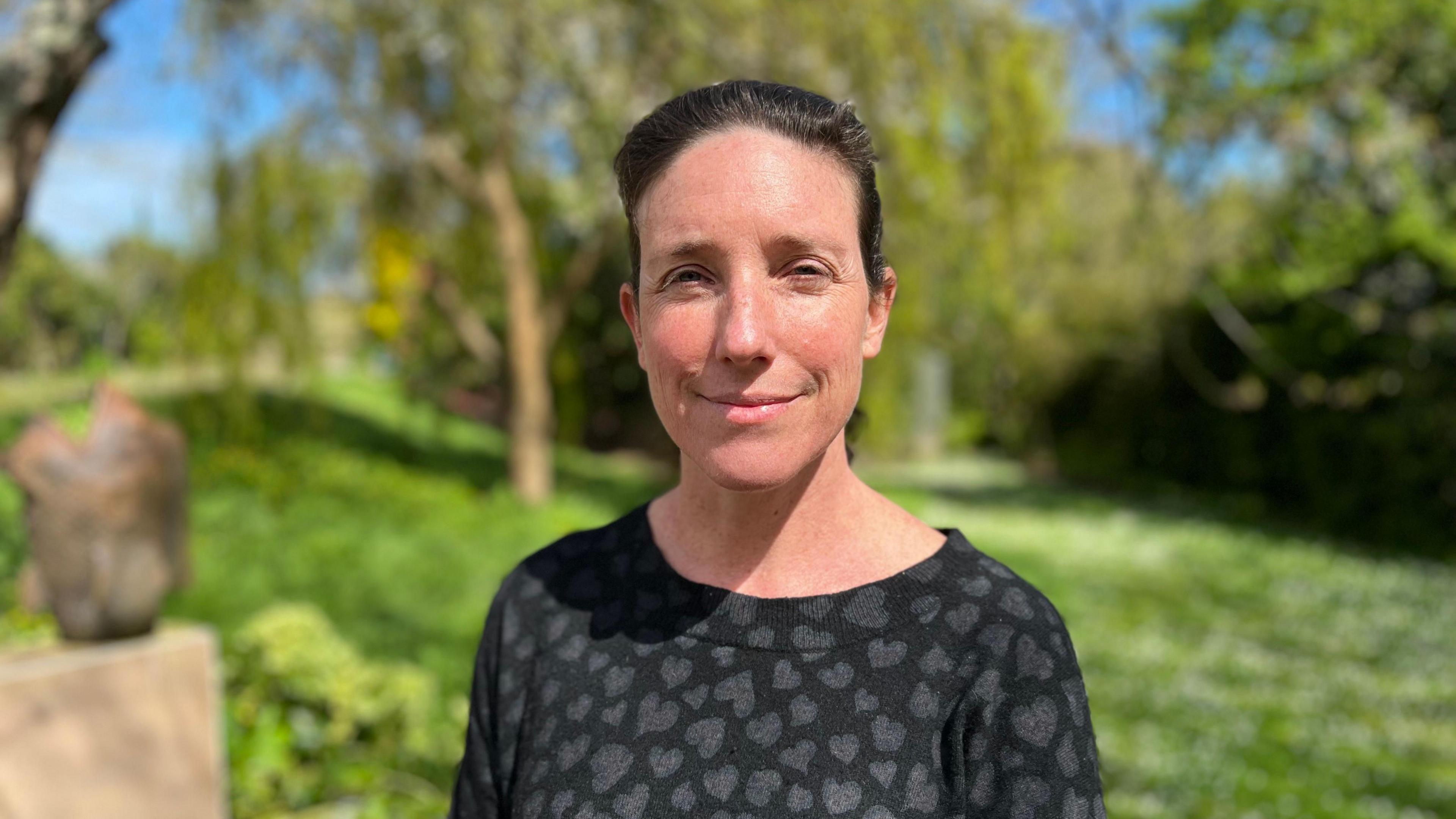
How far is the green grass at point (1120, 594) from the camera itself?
5141 mm

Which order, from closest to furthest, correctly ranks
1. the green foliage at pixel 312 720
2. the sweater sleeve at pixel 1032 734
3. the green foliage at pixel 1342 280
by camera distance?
the sweater sleeve at pixel 1032 734, the green foliage at pixel 312 720, the green foliage at pixel 1342 280

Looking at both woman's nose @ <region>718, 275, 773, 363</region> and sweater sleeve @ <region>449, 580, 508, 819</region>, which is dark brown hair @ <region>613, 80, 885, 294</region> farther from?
sweater sleeve @ <region>449, 580, 508, 819</region>

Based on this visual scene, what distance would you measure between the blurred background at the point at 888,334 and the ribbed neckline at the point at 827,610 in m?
2.19

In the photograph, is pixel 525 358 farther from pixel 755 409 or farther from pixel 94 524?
pixel 755 409

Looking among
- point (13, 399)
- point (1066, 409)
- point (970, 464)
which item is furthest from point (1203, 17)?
point (13, 399)

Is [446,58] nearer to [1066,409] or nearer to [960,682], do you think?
[960,682]

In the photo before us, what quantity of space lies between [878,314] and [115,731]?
335 centimetres

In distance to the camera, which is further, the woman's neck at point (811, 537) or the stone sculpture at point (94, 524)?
the stone sculpture at point (94, 524)

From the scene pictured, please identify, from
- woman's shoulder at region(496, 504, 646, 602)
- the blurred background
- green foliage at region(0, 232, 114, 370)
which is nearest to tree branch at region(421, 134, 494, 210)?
the blurred background

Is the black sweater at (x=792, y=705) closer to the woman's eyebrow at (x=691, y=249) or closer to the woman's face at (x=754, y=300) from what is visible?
the woman's face at (x=754, y=300)

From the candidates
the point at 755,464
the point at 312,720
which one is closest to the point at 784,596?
the point at 755,464

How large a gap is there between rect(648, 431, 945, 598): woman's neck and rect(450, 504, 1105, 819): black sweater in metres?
0.02

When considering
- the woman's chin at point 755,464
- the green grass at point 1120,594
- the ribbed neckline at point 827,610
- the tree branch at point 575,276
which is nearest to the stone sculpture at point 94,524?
the green grass at point 1120,594

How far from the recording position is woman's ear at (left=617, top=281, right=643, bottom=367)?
1219 millimetres
